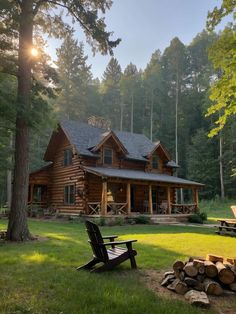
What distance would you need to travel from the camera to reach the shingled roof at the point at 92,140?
23931mm

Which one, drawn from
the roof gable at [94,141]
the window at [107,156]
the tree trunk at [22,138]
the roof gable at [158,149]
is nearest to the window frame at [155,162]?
the roof gable at [158,149]

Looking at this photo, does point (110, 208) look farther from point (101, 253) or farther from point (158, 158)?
point (101, 253)

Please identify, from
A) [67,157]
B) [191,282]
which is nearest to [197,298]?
[191,282]

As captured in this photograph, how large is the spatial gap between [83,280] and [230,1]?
259 inches

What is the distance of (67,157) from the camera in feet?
82.5

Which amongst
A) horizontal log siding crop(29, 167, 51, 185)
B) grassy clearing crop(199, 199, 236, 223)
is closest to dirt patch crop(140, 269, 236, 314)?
horizontal log siding crop(29, 167, 51, 185)

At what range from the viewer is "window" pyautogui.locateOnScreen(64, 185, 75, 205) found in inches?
960

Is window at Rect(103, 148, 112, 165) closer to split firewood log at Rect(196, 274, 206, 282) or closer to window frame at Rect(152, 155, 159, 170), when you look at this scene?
window frame at Rect(152, 155, 159, 170)

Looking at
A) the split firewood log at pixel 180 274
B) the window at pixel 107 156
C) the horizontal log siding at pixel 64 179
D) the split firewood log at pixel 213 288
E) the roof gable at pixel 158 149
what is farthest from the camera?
the roof gable at pixel 158 149

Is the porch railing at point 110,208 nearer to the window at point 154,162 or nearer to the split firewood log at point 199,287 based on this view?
the window at point 154,162

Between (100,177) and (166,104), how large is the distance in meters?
29.8

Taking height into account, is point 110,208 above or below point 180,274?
above

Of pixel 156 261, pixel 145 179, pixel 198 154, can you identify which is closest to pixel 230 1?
pixel 156 261

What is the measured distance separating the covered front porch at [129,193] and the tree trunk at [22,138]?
8134 mm
